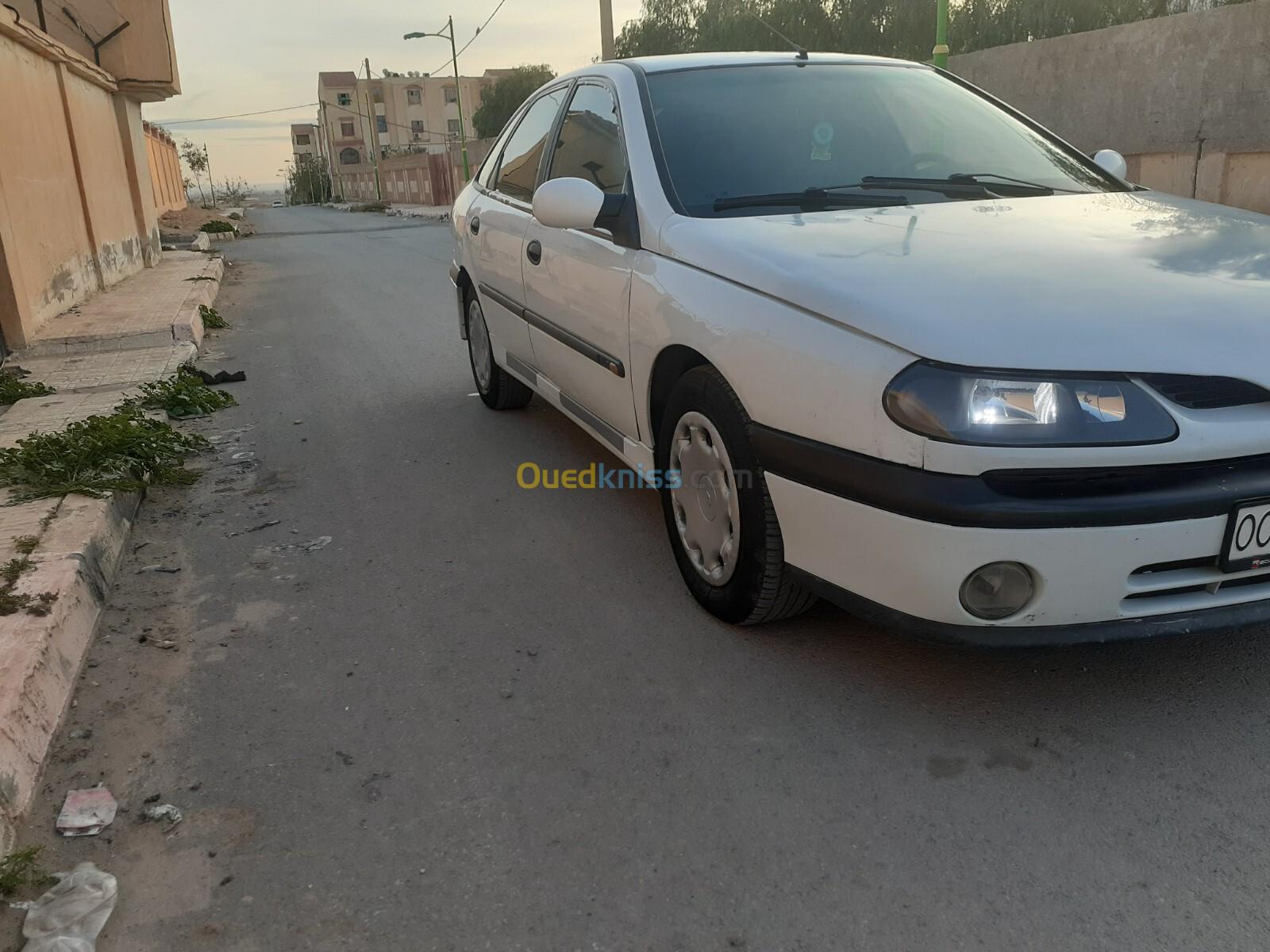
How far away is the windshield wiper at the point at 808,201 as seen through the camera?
315cm

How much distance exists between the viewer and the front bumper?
6.97ft

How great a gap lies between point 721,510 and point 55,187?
9.62 metres

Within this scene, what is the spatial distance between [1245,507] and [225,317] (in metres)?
10.8

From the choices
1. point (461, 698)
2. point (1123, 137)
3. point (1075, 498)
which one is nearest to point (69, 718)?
point (461, 698)

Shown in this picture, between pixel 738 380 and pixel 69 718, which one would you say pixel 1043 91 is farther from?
pixel 69 718

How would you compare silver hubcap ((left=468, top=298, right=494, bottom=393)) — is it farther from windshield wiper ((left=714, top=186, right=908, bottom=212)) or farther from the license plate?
the license plate

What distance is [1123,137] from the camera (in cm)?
1596

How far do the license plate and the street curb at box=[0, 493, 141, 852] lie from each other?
2.76m

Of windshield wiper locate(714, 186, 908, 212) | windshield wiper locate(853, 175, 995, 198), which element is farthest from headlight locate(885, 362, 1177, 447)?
windshield wiper locate(853, 175, 995, 198)

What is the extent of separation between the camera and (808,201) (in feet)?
10.4

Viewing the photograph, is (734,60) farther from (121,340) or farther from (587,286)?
(121,340)

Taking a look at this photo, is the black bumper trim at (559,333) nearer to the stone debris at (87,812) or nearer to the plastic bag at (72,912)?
the stone debris at (87,812)

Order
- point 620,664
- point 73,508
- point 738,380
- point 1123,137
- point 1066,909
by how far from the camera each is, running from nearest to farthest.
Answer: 1. point 1066,909
2. point 738,380
3. point 620,664
4. point 73,508
5. point 1123,137

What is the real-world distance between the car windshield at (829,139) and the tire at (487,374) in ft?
7.23
